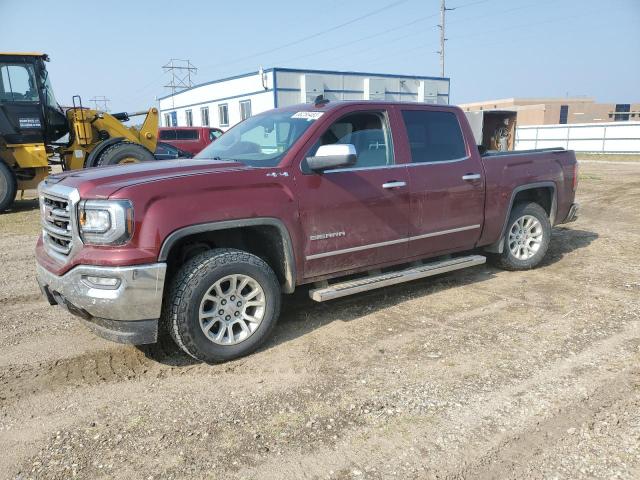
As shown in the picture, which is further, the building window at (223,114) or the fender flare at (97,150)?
the building window at (223,114)

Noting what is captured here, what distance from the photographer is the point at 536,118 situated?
57.7 m

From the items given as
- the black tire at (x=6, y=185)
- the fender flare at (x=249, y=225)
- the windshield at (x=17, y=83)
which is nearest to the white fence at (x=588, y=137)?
the windshield at (x=17, y=83)

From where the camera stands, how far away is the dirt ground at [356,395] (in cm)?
259

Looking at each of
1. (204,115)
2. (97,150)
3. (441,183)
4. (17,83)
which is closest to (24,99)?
(17,83)

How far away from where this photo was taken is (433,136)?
502cm

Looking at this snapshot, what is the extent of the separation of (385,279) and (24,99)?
1017cm

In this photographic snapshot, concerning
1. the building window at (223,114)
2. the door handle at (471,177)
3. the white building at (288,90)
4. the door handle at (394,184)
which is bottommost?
the door handle at (471,177)

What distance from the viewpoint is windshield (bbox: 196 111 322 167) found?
4.17 meters

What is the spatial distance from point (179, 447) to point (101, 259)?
133cm

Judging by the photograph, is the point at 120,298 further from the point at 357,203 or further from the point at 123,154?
the point at 123,154

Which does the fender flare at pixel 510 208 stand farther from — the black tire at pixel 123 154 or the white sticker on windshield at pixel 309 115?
the black tire at pixel 123 154

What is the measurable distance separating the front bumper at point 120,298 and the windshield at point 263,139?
53.0 inches

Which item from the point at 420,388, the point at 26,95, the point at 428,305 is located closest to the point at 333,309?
the point at 428,305

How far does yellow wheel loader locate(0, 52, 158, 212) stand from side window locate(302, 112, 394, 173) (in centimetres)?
804
